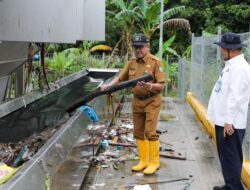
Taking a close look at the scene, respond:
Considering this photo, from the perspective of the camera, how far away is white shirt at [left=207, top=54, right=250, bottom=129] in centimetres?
471

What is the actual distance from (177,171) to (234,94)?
2063 mm

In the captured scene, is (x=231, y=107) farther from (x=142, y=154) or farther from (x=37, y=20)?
(x=37, y=20)

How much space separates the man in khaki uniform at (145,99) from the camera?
233 inches

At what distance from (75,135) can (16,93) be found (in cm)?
617

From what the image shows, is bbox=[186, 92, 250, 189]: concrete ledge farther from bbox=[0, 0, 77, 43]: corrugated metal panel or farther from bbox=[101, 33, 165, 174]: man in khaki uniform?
bbox=[0, 0, 77, 43]: corrugated metal panel

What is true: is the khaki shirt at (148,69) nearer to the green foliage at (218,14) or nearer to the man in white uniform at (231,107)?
the man in white uniform at (231,107)

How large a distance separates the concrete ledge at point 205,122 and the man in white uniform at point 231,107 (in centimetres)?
60

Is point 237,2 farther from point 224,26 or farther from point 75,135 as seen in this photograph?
point 75,135

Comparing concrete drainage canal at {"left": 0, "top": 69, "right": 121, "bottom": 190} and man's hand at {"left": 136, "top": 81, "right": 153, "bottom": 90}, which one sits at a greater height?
man's hand at {"left": 136, "top": 81, "right": 153, "bottom": 90}

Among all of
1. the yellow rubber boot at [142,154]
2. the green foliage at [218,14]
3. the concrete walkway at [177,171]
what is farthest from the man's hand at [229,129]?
the green foliage at [218,14]

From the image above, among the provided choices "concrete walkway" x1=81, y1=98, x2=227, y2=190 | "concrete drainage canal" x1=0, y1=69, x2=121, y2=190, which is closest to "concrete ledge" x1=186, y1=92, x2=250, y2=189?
"concrete walkway" x1=81, y1=98, x2=227, y2=190

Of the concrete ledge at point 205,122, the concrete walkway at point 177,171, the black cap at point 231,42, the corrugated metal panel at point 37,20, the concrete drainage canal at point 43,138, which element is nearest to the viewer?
the concrete drainage canal at point 43,138

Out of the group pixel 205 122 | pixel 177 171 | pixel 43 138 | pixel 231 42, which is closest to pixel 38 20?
pixel 43 138

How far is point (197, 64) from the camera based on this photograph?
1183 cm
